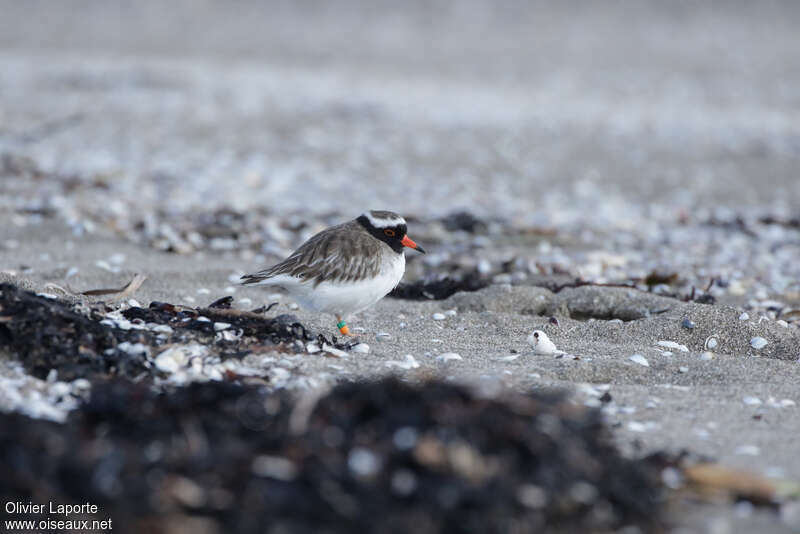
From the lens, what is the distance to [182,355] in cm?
441

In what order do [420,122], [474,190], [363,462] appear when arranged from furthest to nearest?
[420,122]
[474,190]
[363,462]

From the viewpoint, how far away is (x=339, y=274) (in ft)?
17.9

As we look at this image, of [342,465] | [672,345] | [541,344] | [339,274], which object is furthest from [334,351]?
[672,345]

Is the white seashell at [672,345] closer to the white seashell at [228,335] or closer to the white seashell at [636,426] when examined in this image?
the white seashell at [636,426]

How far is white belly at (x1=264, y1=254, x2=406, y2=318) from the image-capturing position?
17.6 ft

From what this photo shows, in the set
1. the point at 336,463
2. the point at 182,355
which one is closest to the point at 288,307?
the point at 182,355

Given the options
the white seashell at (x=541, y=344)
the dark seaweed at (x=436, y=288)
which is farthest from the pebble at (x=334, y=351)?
the dark seaweed at (x=436, y=288)

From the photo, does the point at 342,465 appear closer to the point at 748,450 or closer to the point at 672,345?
the point at 748,450

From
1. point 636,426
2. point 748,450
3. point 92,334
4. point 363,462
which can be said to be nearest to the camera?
point 363,462

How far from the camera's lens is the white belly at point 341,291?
5379 millimetres

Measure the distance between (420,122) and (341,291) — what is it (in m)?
10.6

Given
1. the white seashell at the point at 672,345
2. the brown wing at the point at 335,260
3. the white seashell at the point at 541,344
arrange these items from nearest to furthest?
the white seashell at the point at 541,344 < the white seashell at the point at 672,345 < the brown wing at the point at 335,260

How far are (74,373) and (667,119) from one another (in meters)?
15.1

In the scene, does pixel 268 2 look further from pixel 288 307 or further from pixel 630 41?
pixel 288 307
